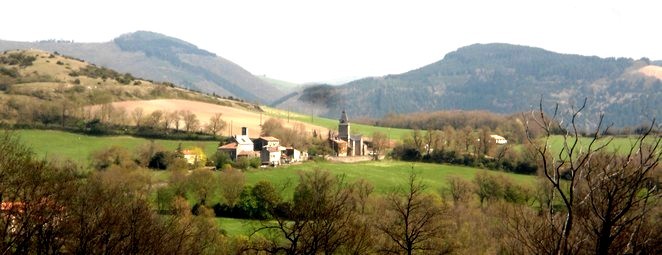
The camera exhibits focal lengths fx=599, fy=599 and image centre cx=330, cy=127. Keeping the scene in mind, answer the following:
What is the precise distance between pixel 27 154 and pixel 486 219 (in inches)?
1509

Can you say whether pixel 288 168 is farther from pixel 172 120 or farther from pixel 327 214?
pixel 327 214

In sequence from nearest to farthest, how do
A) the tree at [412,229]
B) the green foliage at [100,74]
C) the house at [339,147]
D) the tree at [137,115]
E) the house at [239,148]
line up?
the tree at [412,229], the house at [239,148], the tree at [137,115], the house at [339,147], the green foliage at [100,74]

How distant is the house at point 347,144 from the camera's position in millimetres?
105000

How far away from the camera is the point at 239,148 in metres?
88.4

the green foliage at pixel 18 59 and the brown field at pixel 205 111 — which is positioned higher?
the green foliage at pixel 18 59

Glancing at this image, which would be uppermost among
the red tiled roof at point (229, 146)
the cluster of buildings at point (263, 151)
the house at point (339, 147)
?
the red tiled roof at point (229, 146)

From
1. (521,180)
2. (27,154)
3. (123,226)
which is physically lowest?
(521,180)

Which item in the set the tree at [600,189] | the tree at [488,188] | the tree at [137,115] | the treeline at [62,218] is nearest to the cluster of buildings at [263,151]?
the tree at [137,115]

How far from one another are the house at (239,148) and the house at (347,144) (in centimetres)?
1678

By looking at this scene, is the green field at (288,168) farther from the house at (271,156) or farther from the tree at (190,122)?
the tree at (190,122)

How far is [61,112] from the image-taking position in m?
101

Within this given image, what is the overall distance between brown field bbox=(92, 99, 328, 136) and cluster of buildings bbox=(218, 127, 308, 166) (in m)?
Result: 12.4

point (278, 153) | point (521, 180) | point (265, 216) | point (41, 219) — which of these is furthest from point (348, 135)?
point (41, 219)

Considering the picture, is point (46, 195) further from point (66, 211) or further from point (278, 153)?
point (278, 153)
